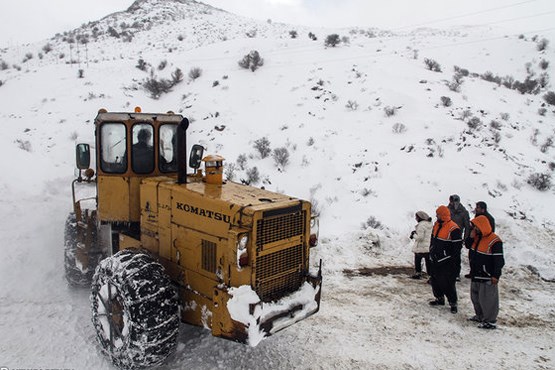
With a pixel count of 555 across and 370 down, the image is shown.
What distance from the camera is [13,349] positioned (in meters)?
5.34

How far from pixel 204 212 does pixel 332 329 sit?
8.88ft

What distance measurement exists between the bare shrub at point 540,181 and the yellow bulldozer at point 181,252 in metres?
9.15

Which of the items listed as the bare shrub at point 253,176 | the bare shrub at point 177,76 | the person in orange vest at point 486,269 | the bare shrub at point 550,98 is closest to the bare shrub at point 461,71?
the bare shrub at point 550,98

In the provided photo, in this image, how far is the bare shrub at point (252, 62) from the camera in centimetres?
2184

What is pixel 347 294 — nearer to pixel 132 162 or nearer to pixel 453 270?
pixel 453 270

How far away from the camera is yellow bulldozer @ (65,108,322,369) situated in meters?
4.60

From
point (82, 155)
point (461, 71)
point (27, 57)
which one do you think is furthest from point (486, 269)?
point (27, 57)

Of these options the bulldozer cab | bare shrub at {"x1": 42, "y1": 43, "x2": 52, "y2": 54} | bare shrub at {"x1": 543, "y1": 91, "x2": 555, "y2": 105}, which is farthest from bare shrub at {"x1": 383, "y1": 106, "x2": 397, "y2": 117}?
bare shrub at {"x1": 42, "y1": 43, "x2": 52, "y2": 54}

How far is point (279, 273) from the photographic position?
5.02 m

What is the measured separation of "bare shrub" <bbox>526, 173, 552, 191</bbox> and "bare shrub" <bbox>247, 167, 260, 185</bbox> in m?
7.90

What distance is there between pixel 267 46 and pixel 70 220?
63.5 feet

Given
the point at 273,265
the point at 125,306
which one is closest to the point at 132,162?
the point at 125,306

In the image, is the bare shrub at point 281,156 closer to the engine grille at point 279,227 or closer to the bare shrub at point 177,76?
the engine grille at point 279,227

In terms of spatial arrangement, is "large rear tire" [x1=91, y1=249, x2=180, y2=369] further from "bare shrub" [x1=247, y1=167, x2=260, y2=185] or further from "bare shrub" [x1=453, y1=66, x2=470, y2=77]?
"bare shrub" [x1=453, y1=66, x2=470, y2=77]
